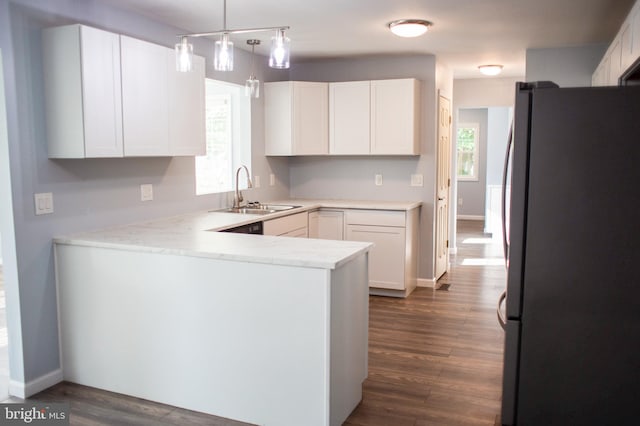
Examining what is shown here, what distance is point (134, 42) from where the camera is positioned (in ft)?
10.8

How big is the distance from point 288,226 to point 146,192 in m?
1.29

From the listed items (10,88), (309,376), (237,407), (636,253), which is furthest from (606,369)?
(10,88)

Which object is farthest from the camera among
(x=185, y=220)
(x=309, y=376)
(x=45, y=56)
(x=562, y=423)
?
(x=185, y=220)

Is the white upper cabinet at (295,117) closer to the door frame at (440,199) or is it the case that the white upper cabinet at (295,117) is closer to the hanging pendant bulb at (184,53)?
the door frame at (440,199)

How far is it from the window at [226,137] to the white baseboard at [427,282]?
2.09 metres

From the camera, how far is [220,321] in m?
2.76

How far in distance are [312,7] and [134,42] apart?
1155 millimetres

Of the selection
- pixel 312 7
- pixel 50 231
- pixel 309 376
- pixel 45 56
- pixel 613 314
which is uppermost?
pixel 312 7

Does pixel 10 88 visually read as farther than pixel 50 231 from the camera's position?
No

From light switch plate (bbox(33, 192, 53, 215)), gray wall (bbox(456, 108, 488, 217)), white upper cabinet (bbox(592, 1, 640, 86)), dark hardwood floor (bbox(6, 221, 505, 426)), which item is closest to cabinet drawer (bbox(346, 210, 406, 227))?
dark hardwood floor (bbox(6, 221, 505, 426))

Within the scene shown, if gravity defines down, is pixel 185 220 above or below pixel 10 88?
below

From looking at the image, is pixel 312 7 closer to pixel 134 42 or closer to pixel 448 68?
pixel 134 42

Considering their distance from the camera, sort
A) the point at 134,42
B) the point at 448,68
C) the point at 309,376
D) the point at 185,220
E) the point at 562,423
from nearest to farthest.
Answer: the point at 562,423
the point at 309,376
the point at 134,42
the point at 185,220
the point at 448,68

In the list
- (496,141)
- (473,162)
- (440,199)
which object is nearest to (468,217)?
(473,162)
